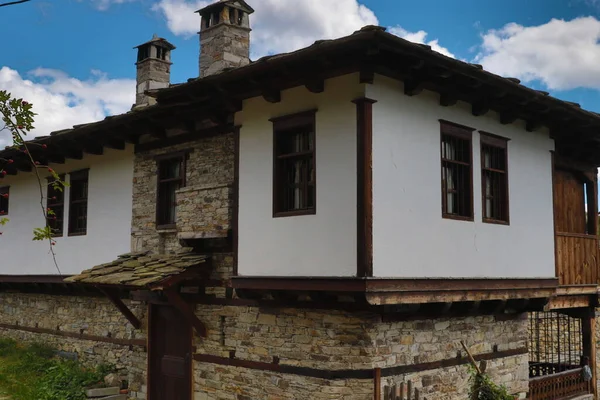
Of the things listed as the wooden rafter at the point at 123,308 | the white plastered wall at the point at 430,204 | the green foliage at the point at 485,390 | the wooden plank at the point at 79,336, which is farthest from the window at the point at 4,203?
the green foliage at the point at 485,390

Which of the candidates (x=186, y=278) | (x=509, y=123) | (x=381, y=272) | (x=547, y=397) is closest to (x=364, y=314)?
(x=381, y=272)

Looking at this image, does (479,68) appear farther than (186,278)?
No

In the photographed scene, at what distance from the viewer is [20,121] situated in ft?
13.3

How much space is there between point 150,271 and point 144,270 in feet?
0.72

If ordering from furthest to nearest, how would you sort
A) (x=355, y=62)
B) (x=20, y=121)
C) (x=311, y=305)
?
(x=311, y=305) < (x=355, y=62) < (x=20, y=121)

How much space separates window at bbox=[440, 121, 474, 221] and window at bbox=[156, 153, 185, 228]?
484 centimetres

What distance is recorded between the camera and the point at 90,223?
538 inches

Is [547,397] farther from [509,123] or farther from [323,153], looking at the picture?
[323,153]

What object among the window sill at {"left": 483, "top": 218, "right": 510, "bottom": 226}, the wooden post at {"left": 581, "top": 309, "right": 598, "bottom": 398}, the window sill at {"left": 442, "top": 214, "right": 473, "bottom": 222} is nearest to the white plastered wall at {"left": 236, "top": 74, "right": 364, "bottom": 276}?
the window sill at {"left": 442, "top": 214, "right": 473, "bottom": 222}

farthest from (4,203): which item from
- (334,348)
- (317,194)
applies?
(334,348)

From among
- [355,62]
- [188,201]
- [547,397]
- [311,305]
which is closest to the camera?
[355,62]

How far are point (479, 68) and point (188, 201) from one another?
16.5ft

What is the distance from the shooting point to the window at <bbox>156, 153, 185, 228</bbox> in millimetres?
11867

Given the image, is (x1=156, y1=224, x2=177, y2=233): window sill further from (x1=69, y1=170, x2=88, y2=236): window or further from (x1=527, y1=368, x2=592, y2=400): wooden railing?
(x1=527, y1=368, x2=592, y2=400): wooden railing
